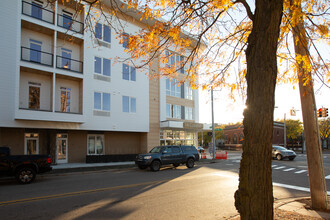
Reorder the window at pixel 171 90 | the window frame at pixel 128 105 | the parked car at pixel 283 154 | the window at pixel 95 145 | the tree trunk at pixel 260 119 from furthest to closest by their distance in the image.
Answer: the window at pixel 171 90
the parked car at pixel 283 154
the window frame at pixel 128 105
the window at pixel 95 145
the tree trunk at pixel 260 119

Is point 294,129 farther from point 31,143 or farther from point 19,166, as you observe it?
point 19,166

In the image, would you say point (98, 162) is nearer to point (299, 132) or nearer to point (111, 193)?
point (111, 193)

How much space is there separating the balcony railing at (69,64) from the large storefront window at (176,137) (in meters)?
11.3

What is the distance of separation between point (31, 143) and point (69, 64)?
23.7 feet

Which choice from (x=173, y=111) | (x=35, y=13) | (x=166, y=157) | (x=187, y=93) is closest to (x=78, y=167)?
(x=166, y=157)

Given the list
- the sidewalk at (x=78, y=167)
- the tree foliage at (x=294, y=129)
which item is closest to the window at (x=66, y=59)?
the sidewalk at (x=78, y=167)

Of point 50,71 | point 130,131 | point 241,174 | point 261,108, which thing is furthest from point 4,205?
point 130,131

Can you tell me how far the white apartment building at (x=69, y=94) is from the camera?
16.8 m

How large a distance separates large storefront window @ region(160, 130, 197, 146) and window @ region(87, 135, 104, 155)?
6.89 metres

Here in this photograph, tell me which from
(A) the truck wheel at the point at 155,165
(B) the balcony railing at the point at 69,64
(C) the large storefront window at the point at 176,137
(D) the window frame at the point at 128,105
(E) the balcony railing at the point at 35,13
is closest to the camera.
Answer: (A) the truck wheel at the point at 155,165

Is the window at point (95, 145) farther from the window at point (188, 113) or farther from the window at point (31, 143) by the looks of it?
the window at point (188, 113)

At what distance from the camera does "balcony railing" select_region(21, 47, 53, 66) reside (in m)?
17.9

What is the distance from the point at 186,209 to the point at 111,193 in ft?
10.8

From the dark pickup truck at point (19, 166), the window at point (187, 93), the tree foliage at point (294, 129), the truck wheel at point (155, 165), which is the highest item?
the window at point (187, 93)
